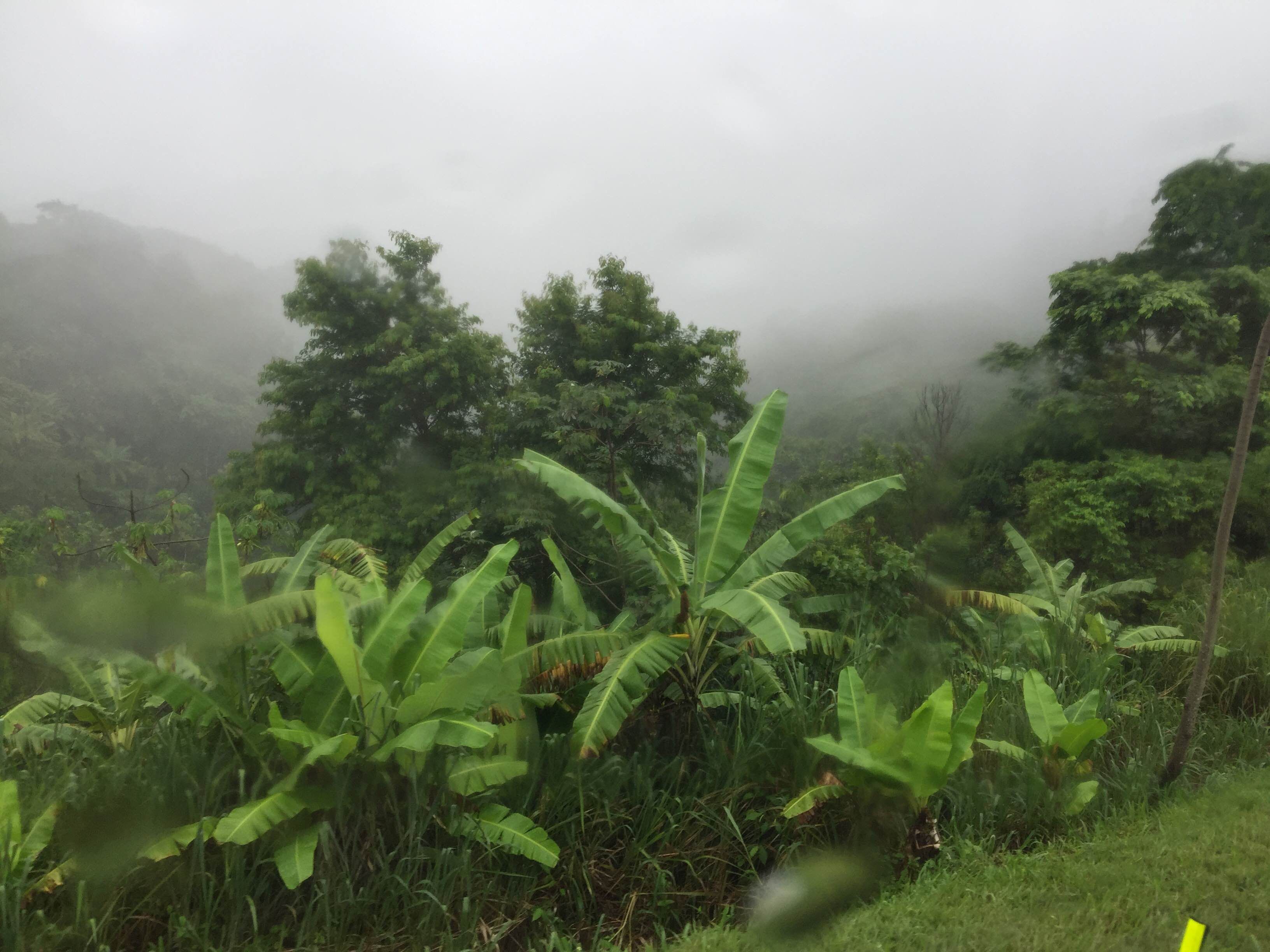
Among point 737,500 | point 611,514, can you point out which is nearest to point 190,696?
point 611,514

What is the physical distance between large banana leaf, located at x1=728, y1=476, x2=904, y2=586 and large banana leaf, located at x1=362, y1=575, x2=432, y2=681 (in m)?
1.84

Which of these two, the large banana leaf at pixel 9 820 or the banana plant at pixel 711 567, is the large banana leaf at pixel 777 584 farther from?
the large banana leaf at pixel 9 820

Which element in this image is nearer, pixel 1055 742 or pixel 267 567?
pixel 1055 742

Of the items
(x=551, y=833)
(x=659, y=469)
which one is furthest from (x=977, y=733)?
(x=659, y=469)

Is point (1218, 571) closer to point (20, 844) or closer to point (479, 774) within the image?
point (479, 774)

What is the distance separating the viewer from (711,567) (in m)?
4.07

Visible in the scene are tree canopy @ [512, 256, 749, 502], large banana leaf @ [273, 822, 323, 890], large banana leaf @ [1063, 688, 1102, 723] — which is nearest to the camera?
large banana leaf @ [273, 822, 323, 890]

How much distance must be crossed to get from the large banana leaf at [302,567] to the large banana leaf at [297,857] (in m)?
1.53

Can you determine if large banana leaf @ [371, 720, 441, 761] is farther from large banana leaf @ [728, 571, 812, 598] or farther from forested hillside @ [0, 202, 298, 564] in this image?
forested hillside @ [0, 202, 298, 564]

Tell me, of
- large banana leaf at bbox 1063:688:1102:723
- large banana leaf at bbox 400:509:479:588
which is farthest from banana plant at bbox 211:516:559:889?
large banana leaf at bbox 1063:688:1102:723

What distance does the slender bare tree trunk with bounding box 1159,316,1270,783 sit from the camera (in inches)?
124

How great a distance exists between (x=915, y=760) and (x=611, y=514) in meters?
1.93

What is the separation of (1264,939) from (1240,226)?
17.2m

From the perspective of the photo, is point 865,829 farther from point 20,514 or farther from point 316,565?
point 20,514
